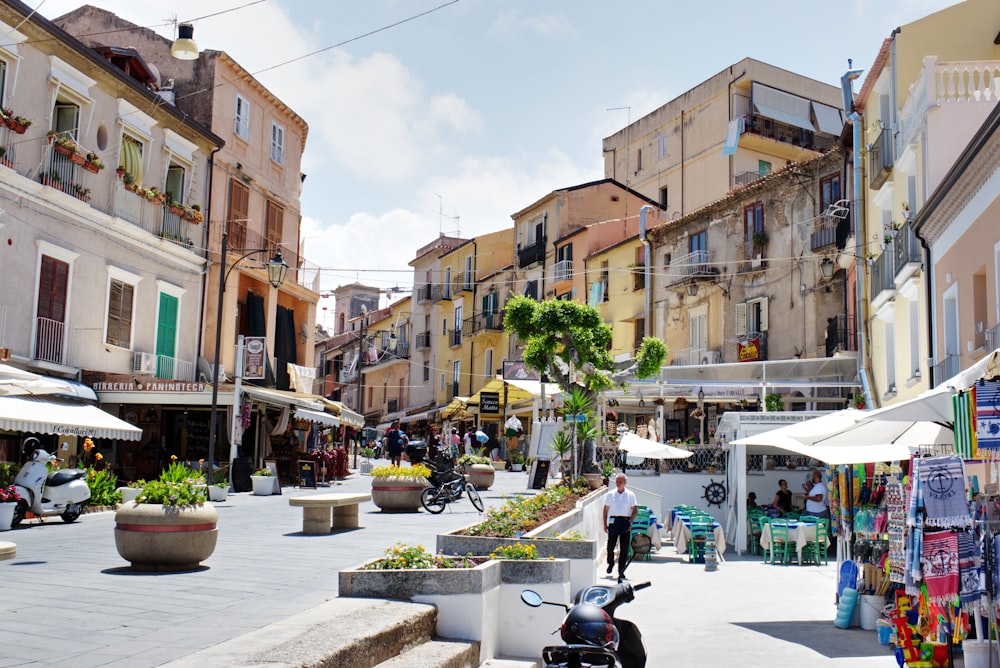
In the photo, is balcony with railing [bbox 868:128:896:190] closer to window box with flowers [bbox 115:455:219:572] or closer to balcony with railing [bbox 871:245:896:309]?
balcony with railing [bbox 871:245:896:309]

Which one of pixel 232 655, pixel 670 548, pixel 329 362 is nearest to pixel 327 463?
pixel 670 548

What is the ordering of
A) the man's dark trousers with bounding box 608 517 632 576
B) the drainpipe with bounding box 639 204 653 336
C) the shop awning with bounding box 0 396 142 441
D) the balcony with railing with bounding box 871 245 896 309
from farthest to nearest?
the drainpipe with bounding box 639 204 653 336 → the balcony with railing with bounding box 871 245 896 309 → the man's dark trousers with bounding box 608 517 632 576 → the shop awning with bounding box 0 396 142 441

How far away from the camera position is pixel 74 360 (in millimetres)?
22375

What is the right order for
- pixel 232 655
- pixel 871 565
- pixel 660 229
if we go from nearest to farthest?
pixel 232 655, pixel 871 565, pixel 660 229

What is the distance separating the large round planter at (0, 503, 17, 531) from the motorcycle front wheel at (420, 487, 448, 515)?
6.96 meters

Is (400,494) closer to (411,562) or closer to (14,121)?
(14,121)

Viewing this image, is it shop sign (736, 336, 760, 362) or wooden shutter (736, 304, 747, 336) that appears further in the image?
wooden shutter (736, 304, 747, 336)

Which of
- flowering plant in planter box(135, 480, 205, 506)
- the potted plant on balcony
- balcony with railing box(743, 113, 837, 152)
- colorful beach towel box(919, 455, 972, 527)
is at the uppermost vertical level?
balcony with railing box(743, 113, 837, 152)

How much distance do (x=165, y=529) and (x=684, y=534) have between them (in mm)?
11411

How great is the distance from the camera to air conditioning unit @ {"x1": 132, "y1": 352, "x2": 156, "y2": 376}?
24.7 meters

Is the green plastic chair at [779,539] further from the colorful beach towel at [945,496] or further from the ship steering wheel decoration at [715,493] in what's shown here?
the colorful beach towel at [945,496]

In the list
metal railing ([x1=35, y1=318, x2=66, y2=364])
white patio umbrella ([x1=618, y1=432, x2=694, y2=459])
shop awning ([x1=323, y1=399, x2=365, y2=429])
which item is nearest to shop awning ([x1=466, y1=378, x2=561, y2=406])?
shop awning ([x1=323, y1=399, x2=365, y2=429])

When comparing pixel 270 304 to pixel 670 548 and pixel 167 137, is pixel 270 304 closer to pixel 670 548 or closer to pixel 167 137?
pixel 167 137

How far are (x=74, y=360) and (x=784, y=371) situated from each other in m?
18.9
